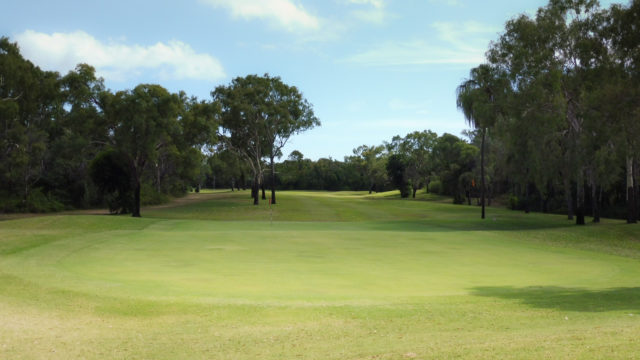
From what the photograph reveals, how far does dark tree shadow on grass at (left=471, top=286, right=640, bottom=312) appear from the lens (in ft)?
32.3

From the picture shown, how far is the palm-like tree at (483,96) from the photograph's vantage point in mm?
39062

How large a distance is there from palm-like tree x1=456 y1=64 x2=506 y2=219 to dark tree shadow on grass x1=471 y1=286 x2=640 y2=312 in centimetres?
2822

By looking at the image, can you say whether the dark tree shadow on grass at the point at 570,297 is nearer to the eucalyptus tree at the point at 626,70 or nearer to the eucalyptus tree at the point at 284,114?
the eucalyptus tree at the point at 626,70

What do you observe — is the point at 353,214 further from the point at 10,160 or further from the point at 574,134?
the point at 10,160

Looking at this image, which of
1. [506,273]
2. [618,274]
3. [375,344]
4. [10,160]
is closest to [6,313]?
[375,344]

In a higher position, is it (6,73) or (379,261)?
(6,73)

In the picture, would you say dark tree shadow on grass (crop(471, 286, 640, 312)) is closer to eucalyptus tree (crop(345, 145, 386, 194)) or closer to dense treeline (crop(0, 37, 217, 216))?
dense treeline (crop(0, 37, 217, 216))

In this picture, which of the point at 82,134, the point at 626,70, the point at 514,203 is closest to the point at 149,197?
the point at 82,134

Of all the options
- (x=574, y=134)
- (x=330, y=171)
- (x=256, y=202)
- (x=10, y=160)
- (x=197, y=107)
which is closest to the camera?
(x=574, y=134)

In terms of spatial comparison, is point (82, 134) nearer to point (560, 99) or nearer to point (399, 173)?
point (560, 99)

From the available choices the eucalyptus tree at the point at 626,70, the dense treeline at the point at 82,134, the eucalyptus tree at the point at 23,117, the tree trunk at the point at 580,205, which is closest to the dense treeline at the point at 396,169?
the dense treeline at the point at 82,134

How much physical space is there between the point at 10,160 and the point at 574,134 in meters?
51.0

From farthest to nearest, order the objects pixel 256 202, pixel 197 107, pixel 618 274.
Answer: pixel 256 202 < pixel 197 107 < pixel 618 274

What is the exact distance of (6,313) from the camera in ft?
29.8
